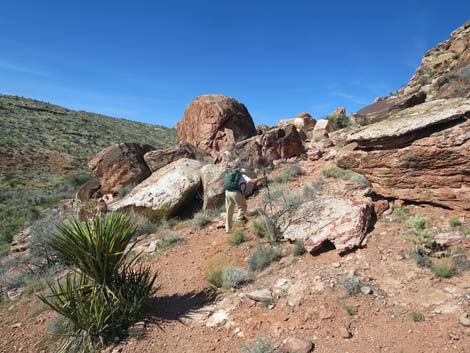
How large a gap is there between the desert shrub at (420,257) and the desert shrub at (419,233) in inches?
5.2

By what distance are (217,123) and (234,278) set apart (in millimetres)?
8422

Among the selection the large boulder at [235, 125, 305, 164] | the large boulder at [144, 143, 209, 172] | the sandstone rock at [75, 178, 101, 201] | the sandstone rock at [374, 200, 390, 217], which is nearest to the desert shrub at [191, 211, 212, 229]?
the large boulder at [235, 125, 305, 164]

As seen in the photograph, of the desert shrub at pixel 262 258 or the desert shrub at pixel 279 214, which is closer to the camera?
the desert shrub at pixel 262 258

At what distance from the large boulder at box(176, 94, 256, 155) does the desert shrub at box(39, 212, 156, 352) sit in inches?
303

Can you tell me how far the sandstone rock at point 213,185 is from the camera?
29.3 feet

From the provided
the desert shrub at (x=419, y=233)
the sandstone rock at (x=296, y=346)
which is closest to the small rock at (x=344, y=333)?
the sandstone rock at (x=296, y=346)

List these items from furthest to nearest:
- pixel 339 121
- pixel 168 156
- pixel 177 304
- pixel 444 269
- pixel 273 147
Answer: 1. pixel 339 121
2. pixel 168 156
3. pixel 273 147
4. pixel 177 304
5. pixel 444 269

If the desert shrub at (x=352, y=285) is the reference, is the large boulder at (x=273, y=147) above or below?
above

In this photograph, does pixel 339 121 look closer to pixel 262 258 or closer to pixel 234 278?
pixel 262 258

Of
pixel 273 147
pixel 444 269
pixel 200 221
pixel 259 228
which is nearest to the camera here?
pixel 444 269

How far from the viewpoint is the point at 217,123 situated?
12.7 m

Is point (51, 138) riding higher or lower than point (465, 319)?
higher

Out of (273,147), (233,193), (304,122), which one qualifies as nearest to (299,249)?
(233,193)

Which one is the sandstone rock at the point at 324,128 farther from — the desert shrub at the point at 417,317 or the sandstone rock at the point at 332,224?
the desert shrub at the point at 417,317
